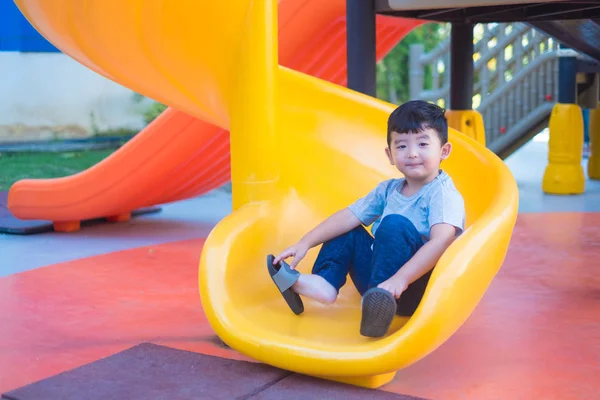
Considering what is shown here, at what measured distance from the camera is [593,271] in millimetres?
4113

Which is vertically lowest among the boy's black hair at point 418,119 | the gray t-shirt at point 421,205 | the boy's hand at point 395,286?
the boy's hand at point 395,286

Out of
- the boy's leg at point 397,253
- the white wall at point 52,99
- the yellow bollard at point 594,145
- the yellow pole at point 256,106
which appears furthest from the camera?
the white wall at point 52,99

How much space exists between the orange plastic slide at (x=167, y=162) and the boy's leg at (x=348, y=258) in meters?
2.68

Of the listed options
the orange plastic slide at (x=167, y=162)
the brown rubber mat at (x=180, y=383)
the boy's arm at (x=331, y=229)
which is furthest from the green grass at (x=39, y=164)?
the boy's arm at (x=331, y=229)

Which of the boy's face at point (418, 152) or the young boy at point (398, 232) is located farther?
the boy's face at point (418, 152)

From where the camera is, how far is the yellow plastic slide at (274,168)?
2367 mm

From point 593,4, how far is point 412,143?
2836 millimetres

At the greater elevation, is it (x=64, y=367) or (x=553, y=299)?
(x=64, y=367)

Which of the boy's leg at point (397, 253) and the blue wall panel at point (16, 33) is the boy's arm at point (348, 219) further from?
the blue wall panel at point (16, 33)

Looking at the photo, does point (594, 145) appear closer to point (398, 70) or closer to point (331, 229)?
point (331, 229)

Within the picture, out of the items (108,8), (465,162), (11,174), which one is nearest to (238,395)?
(465,162)

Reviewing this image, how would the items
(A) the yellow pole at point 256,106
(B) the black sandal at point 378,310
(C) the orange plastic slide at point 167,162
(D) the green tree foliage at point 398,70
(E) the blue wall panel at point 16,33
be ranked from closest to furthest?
1. (B) the black sandal at point 378,310
2. (A) the yellow pole at point 256,106
3. (C) the orange plastic slide at point 167,162
4. (E) the blue wall panel at point 16,33
5. (D) the green tree foliage at point 398,70

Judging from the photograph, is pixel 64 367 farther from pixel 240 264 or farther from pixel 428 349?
pixel 428 349

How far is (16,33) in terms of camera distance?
9078 millimetres
